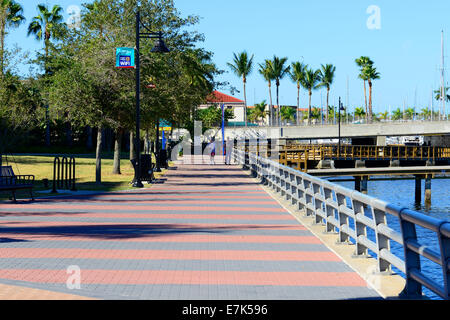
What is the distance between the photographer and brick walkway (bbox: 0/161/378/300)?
8.15m

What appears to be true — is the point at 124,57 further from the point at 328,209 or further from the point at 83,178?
the point at 328,209

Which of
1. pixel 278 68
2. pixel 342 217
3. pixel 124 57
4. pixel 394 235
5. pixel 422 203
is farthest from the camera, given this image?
pixel 278 68

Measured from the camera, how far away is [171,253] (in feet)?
35.8

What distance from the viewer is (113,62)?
30.2 meters

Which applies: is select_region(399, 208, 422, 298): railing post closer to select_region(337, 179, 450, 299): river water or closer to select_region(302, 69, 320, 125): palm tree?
select_region(337, 179, 450, 299): river water

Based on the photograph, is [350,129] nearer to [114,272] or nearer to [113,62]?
[113,62]

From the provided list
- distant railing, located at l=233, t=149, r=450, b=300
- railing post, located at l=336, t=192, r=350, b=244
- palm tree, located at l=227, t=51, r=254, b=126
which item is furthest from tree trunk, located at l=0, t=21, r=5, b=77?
palm tree, located at l=227, t=51, r=254, b=126

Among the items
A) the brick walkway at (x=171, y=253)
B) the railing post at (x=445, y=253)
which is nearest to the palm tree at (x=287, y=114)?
the brick walkway at (x=171, y=253)

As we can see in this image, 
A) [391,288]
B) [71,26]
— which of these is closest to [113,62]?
[71,26]

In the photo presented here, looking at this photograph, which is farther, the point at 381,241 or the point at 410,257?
the point at 381,241

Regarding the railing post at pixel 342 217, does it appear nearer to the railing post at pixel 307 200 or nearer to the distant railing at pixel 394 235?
the distant railing at pixel 394 235

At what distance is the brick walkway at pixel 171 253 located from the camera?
8148 mm

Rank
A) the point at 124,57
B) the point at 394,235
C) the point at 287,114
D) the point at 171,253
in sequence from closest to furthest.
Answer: the point at 394,235
the point at 171,253
the point at 124,57
the point at 287,114

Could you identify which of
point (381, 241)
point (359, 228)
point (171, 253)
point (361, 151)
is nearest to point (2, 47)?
point (171, 253)
